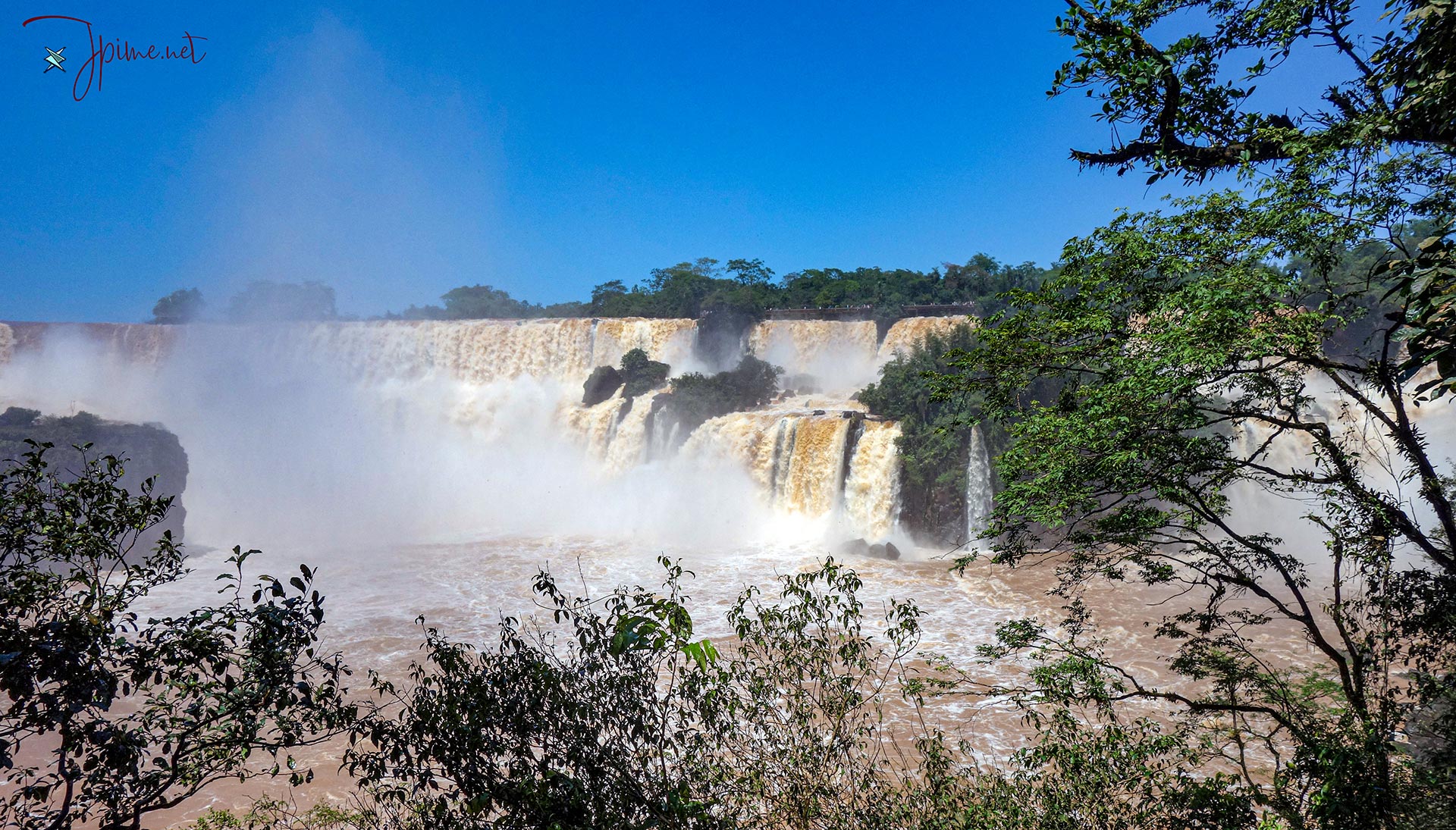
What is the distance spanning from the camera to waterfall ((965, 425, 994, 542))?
1862 cm

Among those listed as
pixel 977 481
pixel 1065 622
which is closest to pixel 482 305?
pixel 977 481

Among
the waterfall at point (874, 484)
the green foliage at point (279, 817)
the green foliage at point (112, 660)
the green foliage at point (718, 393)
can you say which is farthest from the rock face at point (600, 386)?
the green foliage at point (112, 660)

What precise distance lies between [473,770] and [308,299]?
56243 millimetres

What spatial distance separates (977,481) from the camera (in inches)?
739

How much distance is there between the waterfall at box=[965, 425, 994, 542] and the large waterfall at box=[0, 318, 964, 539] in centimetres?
202

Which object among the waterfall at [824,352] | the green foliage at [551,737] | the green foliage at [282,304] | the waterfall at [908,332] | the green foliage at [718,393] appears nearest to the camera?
the green foliage at [551,737]

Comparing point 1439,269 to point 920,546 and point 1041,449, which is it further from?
point 920,546

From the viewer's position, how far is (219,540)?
22.2m

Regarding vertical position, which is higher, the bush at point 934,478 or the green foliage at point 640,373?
the green foliage at point 640,373

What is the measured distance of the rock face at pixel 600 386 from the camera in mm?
26422

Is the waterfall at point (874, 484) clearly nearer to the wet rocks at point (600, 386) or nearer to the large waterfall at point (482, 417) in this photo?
the large waterfall at point (482, 417)

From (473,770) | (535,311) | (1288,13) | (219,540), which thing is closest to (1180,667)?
(1288,13)

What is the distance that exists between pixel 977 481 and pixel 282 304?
→ 1730 inches

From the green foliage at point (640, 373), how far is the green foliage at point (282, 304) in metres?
20.9
